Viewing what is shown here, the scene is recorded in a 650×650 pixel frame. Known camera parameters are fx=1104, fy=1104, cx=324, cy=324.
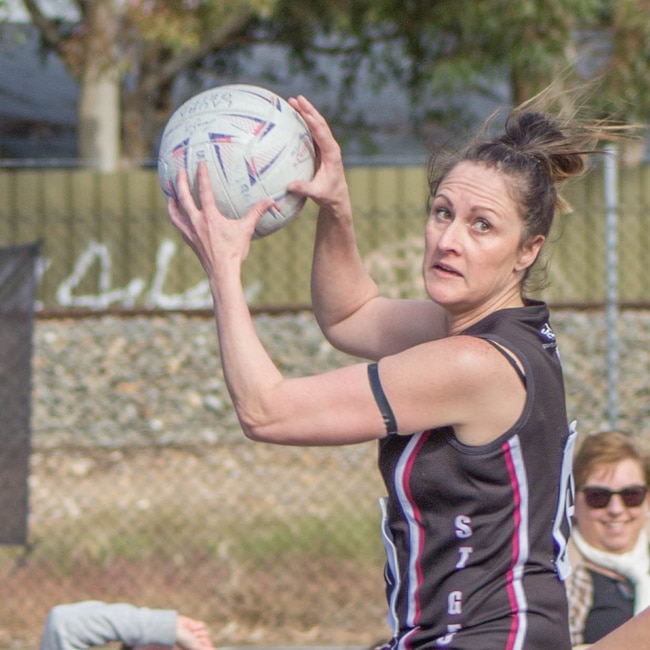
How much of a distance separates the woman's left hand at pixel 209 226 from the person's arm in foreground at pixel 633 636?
102 centimetres

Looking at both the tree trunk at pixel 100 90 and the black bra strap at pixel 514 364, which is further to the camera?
the tree trunk at pixel 100 90

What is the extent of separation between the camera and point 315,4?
12461 millimetres

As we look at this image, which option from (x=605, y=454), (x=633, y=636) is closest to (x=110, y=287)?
(x=605, y=454)

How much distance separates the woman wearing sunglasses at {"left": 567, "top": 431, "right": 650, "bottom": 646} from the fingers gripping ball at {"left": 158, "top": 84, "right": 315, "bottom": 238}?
1.49 m

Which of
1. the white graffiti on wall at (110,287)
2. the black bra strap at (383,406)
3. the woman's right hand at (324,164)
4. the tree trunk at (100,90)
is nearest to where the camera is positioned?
the black bra strap at (383,406)

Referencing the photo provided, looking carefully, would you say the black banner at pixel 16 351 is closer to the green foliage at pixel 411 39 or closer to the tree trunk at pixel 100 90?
the green foliage at pixel 411 39

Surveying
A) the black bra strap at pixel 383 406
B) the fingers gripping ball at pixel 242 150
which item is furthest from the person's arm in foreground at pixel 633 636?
the fingers gripping ball at pixel 242 150

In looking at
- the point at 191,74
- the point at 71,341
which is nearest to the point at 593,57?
the point at 191,74

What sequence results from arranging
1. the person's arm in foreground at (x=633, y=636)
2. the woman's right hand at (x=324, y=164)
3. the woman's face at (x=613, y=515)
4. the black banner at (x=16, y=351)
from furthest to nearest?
1. the black banner at (x=16, y=351)
2. the woman's face at (x=613, y=515)
3. the woman's right hand at (x=324, y=164)
4. the person's arm in foreground at (x=633, y=636)

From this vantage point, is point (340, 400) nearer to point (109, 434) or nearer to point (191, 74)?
point (109, 434)

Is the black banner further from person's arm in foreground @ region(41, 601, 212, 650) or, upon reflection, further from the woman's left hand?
the woman's left hand

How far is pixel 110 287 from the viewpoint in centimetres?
1030

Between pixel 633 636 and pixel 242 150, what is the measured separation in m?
1.31

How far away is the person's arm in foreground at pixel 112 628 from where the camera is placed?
341cm
